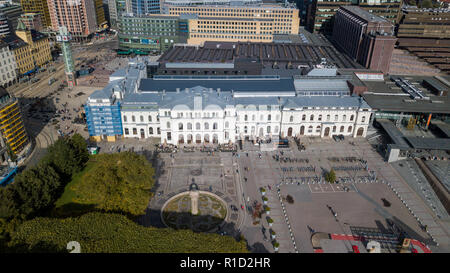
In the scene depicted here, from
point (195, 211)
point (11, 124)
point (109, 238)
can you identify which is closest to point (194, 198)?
point (195, 211)

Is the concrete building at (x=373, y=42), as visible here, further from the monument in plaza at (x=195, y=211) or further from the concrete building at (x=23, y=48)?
the concrete building at (x=23, y=48)

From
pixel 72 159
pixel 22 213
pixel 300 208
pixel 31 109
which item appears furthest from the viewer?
pixel 31 109

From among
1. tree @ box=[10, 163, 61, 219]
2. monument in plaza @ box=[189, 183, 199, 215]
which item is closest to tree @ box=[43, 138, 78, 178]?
tree @ box=[10, 163, 61, 219]

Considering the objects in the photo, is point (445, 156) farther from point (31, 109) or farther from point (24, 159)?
point (31, 109)

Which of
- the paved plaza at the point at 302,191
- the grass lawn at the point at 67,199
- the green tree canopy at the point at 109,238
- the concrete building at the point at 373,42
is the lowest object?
the grass lawn at the point at 67,199

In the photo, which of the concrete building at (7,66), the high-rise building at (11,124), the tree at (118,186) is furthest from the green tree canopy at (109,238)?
the concrete building at (7,66)
